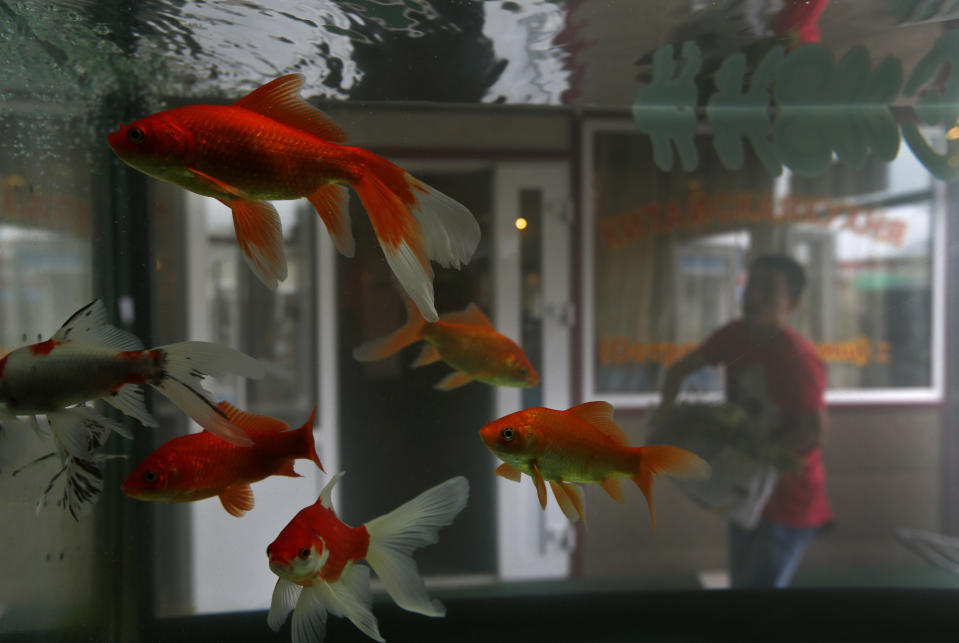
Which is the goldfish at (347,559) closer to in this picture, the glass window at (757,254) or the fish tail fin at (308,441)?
the fish tail fin at (308,441)

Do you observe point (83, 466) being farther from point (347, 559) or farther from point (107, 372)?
point (347, 559)

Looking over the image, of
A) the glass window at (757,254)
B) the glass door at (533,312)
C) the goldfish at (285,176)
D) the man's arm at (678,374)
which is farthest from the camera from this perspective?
the glass window at (757,254)

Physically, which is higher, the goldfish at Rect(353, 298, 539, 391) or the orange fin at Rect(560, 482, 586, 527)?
the goldfish at Rect(353, 298, 539, 391)

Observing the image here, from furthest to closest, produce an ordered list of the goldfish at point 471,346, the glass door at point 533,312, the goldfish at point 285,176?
the glass door at point 533,312
the goldfish at point 471,346
the goldfish at point 285,176

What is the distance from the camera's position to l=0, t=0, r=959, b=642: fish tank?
49 cm

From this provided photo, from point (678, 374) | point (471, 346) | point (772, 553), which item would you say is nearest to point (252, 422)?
point (471, 346)

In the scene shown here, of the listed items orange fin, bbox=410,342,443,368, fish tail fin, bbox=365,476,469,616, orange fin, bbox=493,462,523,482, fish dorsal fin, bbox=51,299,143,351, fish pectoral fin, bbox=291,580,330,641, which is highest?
fish dorsal fin, bbox=51,299,143,351

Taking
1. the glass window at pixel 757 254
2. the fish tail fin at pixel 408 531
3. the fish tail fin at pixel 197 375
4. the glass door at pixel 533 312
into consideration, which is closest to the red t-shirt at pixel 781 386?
the glass window at pixel 757 254

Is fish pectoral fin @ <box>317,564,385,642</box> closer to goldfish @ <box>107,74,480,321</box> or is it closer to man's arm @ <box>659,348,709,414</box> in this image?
goldfish @ <box>107,74,480,321</box>

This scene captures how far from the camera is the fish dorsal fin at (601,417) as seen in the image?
0.54 meters

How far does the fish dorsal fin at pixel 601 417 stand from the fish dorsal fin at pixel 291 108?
0.35 m

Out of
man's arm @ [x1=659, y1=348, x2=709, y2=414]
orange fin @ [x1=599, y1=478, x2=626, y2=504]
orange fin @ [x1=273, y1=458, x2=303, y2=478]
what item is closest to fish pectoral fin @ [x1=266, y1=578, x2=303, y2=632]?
orange fin @ [x1=273, y1=458, x2=303, y2=478]

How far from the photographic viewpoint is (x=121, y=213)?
73cm

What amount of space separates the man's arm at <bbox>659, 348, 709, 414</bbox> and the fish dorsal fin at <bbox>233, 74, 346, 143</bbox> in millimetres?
1042
